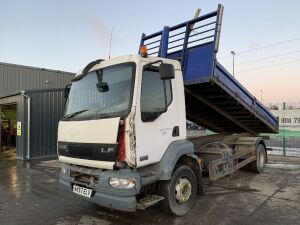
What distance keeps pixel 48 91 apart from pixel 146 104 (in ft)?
36.6

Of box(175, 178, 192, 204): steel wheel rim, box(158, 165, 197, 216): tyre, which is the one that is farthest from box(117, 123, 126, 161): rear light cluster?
box(175, 178, 192, 204): steel wheel rim

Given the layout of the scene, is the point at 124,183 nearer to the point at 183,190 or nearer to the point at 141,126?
the point at 141,126

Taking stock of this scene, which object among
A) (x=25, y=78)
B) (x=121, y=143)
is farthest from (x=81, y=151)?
(x=25, y=78)

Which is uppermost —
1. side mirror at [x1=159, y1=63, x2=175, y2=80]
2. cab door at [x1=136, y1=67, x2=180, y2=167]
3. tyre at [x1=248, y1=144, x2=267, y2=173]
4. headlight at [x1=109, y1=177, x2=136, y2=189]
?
side mirror at [x1=159, y1=63, x2=175, y2=80]

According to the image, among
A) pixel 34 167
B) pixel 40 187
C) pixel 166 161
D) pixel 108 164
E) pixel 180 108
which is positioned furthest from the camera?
pixel 34 167

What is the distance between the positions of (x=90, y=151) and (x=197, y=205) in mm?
2616

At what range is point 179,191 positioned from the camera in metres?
5.34

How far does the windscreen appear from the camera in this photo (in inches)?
186

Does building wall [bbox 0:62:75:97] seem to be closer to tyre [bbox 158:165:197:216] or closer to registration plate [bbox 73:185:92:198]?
registration plate [bbox 73:185:92:198]

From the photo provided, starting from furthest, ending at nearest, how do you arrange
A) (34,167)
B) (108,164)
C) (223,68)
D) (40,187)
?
(34,167) → (40,187) → (223,68) → (108,164)

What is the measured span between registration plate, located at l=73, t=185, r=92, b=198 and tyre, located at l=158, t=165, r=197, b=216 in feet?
3.91

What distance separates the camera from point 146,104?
4836mm

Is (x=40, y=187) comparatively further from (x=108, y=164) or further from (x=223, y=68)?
(x=223, y=68)

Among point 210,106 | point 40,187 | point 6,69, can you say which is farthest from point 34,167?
point 6,69
